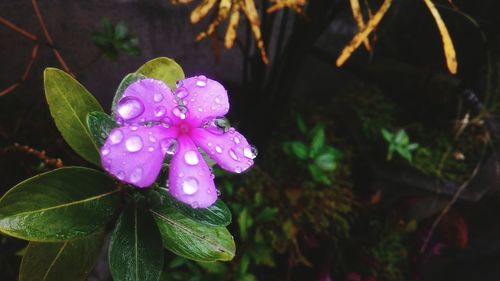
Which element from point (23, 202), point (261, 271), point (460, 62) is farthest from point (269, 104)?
point (23, 202)

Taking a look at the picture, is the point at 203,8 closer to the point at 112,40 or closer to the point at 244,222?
the point at 112,40

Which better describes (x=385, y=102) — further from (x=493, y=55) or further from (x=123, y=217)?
(x=123, y=217)

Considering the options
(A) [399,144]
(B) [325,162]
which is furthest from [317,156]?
(A) [399,144]

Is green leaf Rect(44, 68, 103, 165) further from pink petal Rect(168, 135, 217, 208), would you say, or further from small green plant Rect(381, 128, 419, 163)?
small green plant Rect(381, 128, 419, 163)

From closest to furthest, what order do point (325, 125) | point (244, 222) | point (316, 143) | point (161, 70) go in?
point (161, 70), point (244, 222), point (316, 143), point (325, 125)

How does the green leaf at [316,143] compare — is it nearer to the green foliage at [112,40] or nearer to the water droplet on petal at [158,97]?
the green foliage at [112,40]

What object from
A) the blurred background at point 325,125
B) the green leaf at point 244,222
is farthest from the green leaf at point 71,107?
the green leaf at point 244,222

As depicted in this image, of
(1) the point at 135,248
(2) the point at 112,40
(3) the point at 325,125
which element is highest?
(2) the point at 112,40
